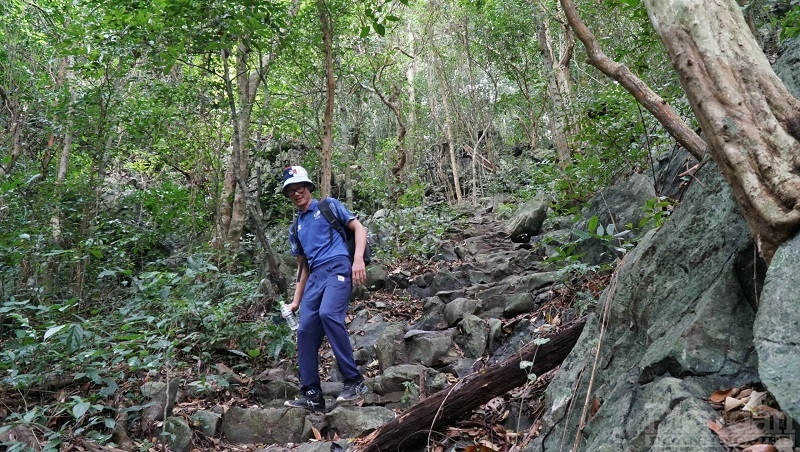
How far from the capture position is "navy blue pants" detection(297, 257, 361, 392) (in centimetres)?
493

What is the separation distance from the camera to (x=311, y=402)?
498cm

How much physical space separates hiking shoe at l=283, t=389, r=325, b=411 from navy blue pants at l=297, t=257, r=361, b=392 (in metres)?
0.06

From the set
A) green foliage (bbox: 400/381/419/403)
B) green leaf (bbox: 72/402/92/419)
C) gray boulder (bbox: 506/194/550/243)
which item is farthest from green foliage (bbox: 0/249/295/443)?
gray boulder (bbox: 506/194/550/243)

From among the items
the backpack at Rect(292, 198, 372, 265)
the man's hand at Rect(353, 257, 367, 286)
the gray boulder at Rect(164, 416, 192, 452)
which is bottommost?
the gray boulder at Rect(164, 416, 192, 452)

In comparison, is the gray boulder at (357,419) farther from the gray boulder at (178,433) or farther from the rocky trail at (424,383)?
the gray boulder at (178,433)

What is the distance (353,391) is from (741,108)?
3758 mm

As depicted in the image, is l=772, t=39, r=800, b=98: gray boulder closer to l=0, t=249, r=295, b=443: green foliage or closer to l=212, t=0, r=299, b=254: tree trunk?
l=0, t=249, r=295, b=443: green foliage

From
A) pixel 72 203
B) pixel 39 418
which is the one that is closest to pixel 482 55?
pixel 72 203

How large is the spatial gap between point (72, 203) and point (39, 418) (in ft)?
17.7

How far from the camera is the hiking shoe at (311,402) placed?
4.96m

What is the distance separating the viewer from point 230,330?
6.31 m

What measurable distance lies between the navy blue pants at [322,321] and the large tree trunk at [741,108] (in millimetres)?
3263

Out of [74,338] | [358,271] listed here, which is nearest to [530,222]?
[358,271]

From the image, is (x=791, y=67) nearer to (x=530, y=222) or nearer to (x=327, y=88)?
(x=327, y=88)
